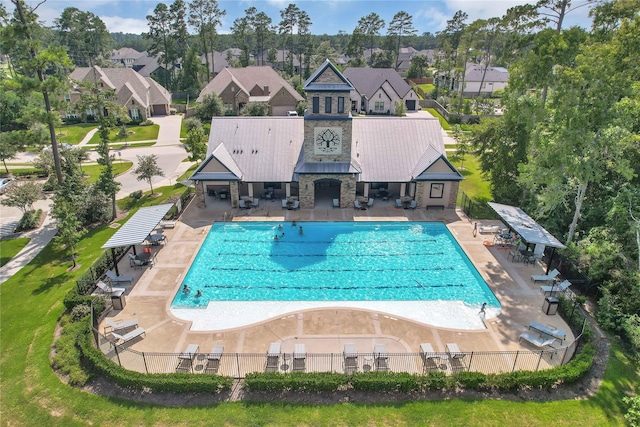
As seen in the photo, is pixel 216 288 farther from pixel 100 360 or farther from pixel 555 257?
pixel 555 257

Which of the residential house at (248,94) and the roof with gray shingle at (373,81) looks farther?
the roof with gray shingle at (373,81)

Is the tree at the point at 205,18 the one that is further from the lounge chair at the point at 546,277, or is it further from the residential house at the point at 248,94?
the lounge chair at the point at 546,277

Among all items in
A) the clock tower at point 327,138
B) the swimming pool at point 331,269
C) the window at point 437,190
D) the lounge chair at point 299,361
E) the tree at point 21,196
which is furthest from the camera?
the window at point 437,190

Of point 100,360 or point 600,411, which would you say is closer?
point 600,411

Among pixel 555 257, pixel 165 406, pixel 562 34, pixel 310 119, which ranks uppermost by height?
pixel 562 34

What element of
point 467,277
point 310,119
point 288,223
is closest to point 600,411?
point 467,277

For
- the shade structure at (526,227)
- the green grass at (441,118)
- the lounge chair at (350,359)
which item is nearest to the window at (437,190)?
the shade structure at (526,227)

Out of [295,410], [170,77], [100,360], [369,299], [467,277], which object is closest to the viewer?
[295,410]
